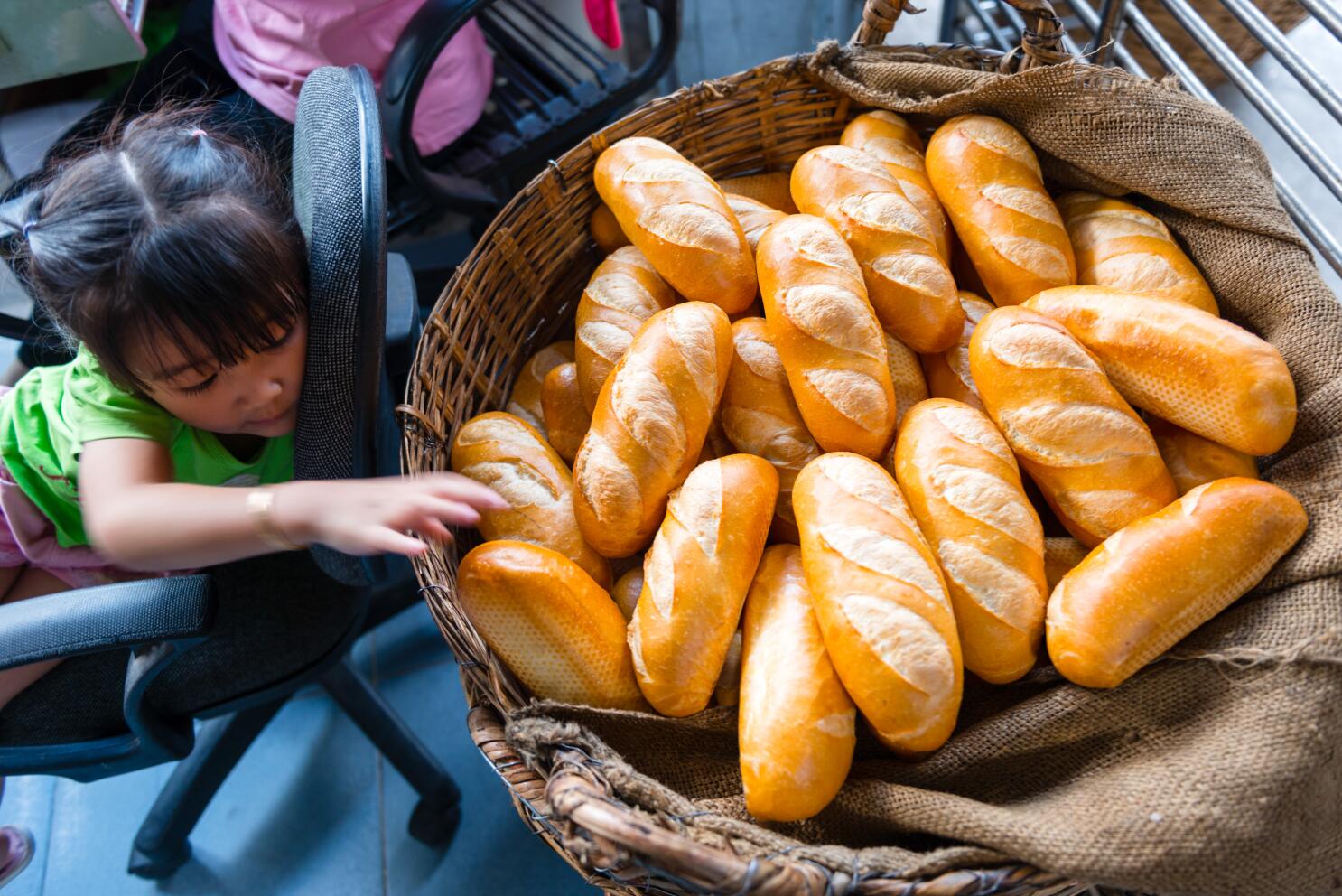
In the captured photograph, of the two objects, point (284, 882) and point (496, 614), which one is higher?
point (496, 614)

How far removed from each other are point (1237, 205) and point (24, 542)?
1.63 meters

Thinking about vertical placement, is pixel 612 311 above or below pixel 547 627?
above

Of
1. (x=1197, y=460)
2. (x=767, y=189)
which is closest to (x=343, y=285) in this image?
(x=767, y=189)

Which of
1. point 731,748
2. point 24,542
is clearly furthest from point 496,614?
point 24,542

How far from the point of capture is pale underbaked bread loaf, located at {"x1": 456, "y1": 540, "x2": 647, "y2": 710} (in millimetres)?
855

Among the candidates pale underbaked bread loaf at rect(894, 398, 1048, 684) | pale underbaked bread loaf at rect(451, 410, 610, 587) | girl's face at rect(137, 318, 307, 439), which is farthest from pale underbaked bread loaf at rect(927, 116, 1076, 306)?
girl's face at rect(137, 318, 307, 439)

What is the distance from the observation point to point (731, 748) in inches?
34.4

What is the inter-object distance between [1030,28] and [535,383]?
78 cm

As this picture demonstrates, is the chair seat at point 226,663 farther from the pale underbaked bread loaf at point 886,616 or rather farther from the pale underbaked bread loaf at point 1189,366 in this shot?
the pale underbaked bread loaf at point 1189,366

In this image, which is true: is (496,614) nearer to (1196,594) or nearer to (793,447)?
(793,447)

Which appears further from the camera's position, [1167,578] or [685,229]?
[685,229]

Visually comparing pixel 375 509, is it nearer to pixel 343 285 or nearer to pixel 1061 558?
pixel 343 285

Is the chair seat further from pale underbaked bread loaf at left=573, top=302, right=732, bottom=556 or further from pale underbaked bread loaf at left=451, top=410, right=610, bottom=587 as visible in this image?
pale underbaked bread loaf at left=573, top=302, right=732, bottom=556

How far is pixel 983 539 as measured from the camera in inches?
32.7
